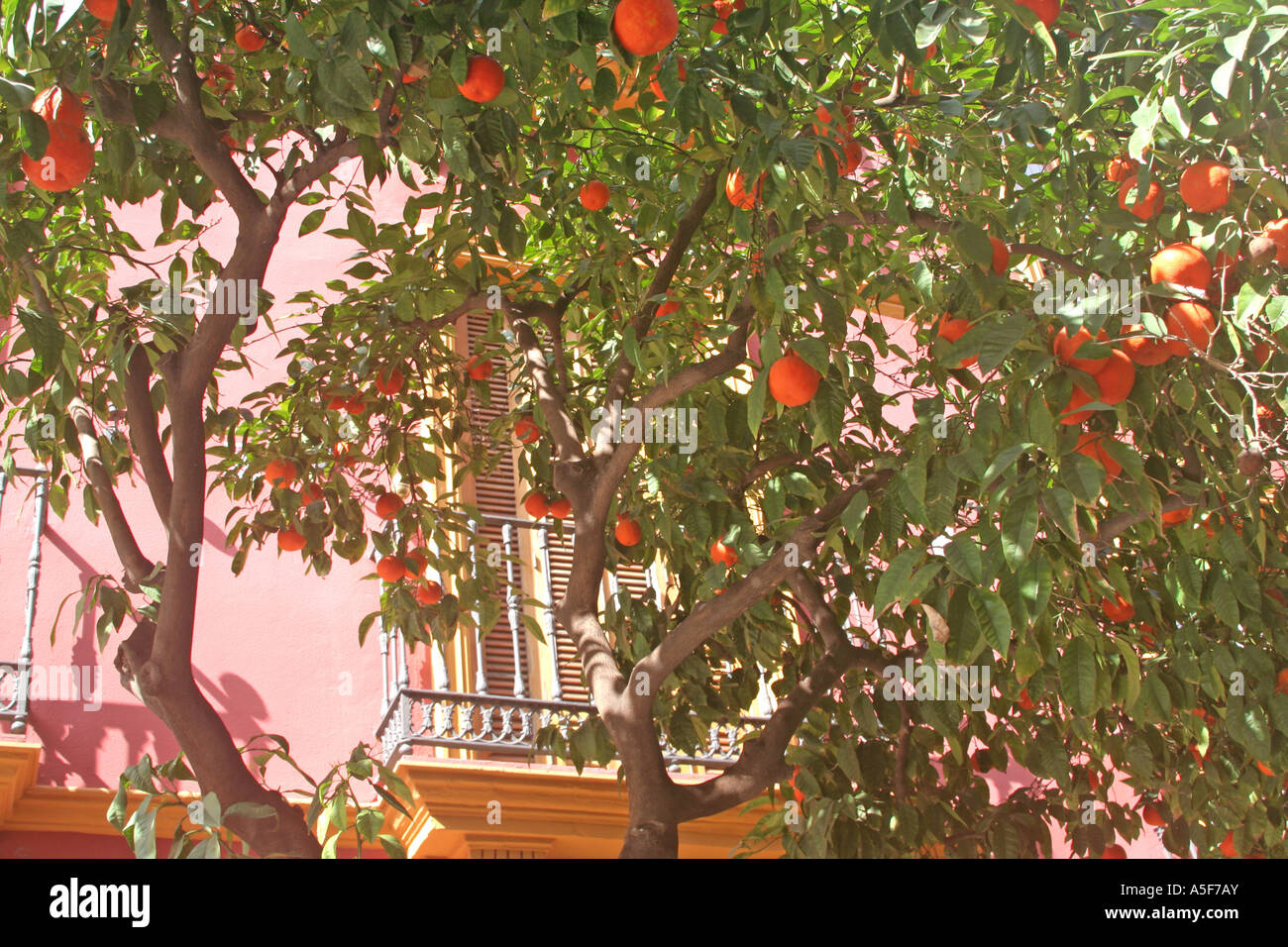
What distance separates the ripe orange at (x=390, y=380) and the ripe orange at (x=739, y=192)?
1475 mm

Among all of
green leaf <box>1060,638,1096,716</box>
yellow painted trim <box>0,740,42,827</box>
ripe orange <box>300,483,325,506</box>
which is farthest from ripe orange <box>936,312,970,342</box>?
yellow painted trim <box>0,740,42,827</box>

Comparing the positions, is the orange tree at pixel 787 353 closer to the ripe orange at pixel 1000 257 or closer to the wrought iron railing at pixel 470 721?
the ripe orange at pixel 1000 257

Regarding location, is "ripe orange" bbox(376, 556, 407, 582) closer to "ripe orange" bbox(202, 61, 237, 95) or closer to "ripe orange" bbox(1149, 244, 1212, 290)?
"ripe orange" bbox(202, 61, 237, 95)

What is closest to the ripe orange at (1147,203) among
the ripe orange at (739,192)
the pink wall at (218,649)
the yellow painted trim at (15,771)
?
the ripe orange at (739,192)

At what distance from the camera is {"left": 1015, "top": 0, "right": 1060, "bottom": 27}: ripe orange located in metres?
2.32

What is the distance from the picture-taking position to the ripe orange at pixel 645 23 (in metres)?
2.40

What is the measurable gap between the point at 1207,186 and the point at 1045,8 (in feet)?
1.52

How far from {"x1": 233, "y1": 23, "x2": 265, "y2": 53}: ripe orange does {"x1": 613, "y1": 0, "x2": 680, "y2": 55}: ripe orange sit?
1.47m

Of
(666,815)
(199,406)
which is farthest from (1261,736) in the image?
(199,406)

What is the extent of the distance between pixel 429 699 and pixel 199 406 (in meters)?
3.12

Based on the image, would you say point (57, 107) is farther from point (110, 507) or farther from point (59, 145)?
point (110, 507)

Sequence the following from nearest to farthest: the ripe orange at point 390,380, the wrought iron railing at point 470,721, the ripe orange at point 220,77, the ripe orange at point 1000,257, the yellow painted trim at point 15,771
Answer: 1. the ripe orange at point 1000,257
2. the ripe orange at point 220,77
3. the ripe orange at point 390,380
4. the yellow painted trim at point 15,771
5. the wrought iron railing at point 470,721

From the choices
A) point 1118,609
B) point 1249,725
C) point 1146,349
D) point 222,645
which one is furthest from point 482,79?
point 222,645

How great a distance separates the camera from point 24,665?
5320 mm
